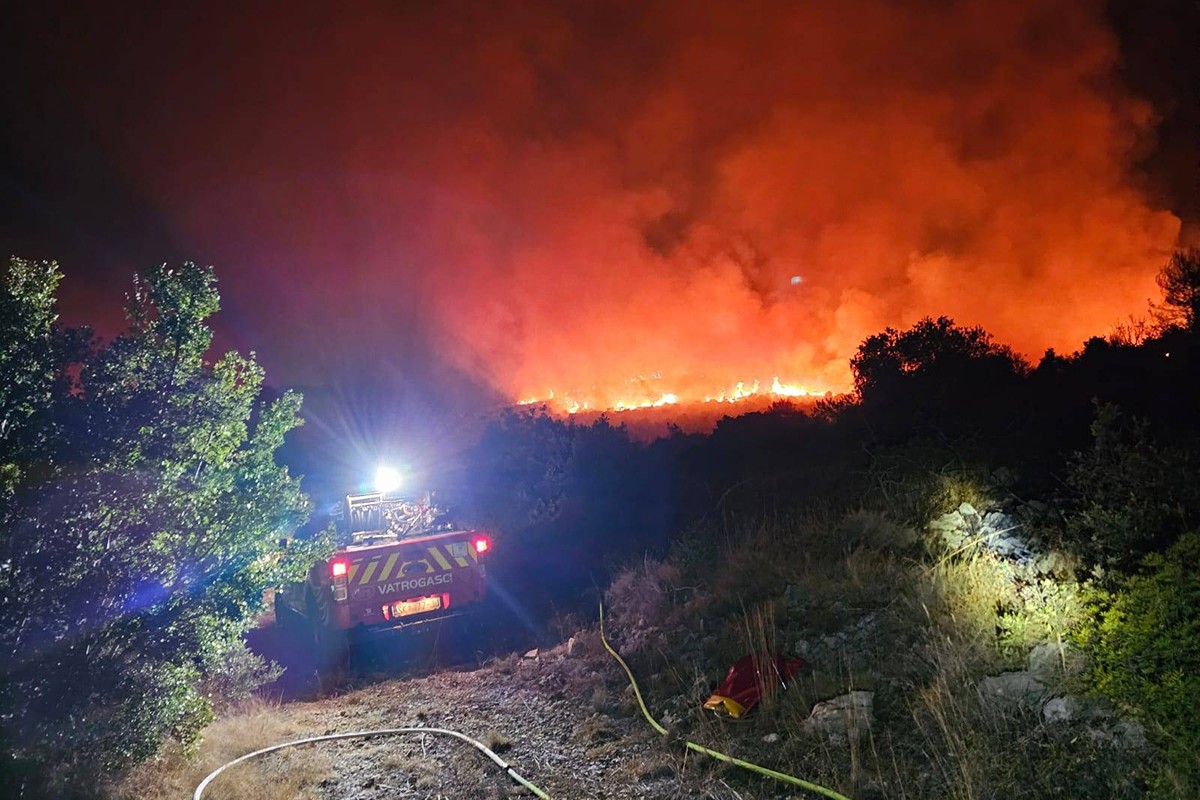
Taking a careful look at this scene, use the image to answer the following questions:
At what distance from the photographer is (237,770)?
5.14m

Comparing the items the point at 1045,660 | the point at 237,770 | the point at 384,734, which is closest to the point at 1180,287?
the point at 1045,660

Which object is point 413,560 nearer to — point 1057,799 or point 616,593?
point 616,593

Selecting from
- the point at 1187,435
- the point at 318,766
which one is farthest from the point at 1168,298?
the point at 318,766

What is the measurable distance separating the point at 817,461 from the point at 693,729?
8473 millimetres

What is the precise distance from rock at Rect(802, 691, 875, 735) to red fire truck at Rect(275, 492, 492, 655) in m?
5.49

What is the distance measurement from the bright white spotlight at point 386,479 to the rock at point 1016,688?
8.34 meters

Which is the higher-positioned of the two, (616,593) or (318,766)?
(616,593)

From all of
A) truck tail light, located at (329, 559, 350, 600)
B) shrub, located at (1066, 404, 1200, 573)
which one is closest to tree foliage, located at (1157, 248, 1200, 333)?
shrub, located at (1066, 404, 1200, 573)

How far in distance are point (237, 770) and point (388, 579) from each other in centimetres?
351

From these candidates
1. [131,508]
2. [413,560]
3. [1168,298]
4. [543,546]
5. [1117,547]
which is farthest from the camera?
[1168,298]

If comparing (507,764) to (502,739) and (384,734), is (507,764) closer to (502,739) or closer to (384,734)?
(502,739)

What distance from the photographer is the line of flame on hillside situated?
42625 mm

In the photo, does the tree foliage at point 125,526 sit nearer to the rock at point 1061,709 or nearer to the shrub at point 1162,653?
the rock at point 1061,709

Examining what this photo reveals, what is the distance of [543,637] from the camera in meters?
9.04
